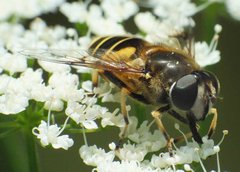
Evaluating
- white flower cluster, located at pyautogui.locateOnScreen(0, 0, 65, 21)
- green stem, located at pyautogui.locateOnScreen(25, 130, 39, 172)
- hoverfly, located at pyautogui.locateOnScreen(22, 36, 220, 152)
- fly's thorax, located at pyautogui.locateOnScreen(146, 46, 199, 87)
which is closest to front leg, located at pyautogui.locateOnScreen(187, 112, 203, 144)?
hoverfly, located at pyautogui.locateOnScreen(22, 36, 220, 152)

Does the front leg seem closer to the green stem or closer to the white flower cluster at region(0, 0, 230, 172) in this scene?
the white flower cluster at region(0, 0, 230, 172)

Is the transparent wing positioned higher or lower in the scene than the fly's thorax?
higher

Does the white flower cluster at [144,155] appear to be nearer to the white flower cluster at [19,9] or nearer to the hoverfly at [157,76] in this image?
the hoverfly at [157,76]

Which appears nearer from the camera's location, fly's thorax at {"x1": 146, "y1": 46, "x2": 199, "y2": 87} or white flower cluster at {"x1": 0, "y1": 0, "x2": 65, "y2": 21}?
fly's thorax at {"x1": 146, "y1": 46, "x2": 199, "y2": 87}

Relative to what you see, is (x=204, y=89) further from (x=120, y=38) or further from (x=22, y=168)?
(x=22, y=168)

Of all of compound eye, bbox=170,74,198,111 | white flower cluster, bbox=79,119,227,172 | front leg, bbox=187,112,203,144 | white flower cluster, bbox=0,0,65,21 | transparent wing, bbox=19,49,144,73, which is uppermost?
white flower cluster, bbox=0,0,65,21

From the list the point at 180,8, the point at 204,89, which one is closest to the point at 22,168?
the point at 204,89

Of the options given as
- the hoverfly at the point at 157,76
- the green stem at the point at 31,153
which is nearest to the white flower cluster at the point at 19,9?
the hoverfly at the point at 157,76

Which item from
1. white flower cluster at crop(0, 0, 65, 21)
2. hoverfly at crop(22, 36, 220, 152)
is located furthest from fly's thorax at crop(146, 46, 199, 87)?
white flower cluster at crop(0, 0, 65, 21)
